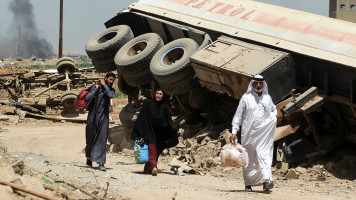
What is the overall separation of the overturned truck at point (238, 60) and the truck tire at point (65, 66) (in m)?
7.82

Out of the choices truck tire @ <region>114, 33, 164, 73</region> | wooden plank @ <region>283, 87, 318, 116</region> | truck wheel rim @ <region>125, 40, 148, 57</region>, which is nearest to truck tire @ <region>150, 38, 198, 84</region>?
truck tire @ <region>114, 33, 164, 73</region>

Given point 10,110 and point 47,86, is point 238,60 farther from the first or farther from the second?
point 47,86

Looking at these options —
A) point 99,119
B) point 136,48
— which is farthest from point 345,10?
point 99,119

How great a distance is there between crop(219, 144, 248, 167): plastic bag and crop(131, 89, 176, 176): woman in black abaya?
180cm

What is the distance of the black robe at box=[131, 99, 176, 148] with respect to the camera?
982 centimetres

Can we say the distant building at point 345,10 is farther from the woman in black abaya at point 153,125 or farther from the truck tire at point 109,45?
the woman in black abaya at point 153,125

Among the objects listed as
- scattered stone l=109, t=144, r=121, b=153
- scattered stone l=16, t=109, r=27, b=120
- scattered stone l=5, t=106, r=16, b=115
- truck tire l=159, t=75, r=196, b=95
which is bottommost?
scattered stone l=16, t=109, r=27, b=120

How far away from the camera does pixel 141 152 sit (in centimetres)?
966

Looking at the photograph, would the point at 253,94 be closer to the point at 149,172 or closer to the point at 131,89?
the point at 149,172

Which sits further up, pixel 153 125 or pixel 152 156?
pixel 153 125

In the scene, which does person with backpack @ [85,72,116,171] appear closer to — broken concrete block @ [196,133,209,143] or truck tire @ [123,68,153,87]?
broken concrete block @ [196,133,209,143]

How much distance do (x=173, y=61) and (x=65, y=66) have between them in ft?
34.5

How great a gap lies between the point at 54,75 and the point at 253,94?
51.4 ft

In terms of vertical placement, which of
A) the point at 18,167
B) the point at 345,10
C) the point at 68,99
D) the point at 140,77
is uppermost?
the point at 18,167
